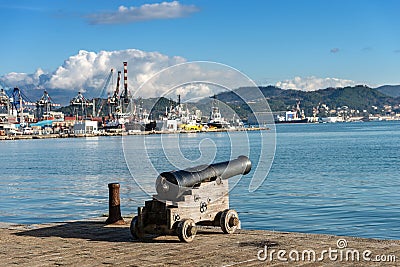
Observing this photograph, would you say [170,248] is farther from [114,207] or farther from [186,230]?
[114,207]

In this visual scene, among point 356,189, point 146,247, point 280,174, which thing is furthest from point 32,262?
point 280,174

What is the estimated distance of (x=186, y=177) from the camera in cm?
1066

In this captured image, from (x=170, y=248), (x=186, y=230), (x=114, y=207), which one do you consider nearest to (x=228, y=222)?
(x=186, y=230)

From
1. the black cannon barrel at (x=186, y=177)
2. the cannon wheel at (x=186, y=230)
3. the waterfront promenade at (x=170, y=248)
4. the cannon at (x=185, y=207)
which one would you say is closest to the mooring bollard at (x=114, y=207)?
the waterfront promenade at (x=170, y=248)

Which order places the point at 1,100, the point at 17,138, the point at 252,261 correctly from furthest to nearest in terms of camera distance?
the point at 1,100 < the point at 17,138 < the point at 252,261

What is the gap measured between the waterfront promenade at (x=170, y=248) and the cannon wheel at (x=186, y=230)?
10cm

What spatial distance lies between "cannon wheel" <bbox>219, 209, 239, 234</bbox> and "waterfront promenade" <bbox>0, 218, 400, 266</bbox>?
0.11 metres

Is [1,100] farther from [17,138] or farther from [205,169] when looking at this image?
[205,169]

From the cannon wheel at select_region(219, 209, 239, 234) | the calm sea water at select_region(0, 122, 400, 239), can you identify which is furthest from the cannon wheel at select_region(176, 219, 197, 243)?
the calm sea water at select_region(0, 122, 400, 239)

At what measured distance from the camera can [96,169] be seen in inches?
1868

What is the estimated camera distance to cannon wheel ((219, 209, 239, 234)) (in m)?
11.1

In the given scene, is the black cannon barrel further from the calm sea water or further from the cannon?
the calm sea water

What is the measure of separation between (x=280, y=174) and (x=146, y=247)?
28.5 meters

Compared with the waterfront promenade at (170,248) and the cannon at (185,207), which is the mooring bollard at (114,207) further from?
the cannon at (185,207)
